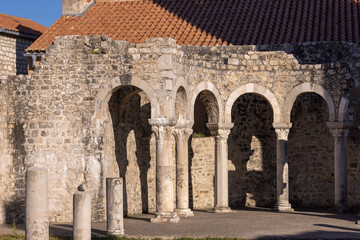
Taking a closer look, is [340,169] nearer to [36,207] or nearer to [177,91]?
[177,91]

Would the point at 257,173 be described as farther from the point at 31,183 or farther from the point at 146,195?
the point at 31,183

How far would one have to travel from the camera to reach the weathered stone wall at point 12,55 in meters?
31.2

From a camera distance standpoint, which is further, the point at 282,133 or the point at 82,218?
the point at 282,133

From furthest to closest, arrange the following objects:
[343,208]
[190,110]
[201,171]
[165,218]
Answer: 1. [201,171]
2. [343,208]
3. [190,110]
4. [165,218]

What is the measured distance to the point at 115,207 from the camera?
674 inches

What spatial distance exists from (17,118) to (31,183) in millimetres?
5566

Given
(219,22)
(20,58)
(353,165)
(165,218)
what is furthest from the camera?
(20,58)

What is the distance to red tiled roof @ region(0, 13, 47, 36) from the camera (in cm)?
3238

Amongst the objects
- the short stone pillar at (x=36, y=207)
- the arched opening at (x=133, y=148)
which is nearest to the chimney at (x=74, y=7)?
the arched opening at (x=133, y=148)

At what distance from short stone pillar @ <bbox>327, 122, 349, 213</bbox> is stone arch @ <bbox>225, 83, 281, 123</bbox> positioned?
1.67m

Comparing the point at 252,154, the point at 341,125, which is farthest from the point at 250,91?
the point at 252,154

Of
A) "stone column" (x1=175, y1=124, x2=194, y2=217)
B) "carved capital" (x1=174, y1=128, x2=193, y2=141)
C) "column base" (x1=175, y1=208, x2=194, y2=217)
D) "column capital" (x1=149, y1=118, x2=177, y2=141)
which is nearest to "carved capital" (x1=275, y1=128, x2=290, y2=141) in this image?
"carved capital" (x1=174, y1=128, x2=193, y2=141)

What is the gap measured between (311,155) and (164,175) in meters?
7.82

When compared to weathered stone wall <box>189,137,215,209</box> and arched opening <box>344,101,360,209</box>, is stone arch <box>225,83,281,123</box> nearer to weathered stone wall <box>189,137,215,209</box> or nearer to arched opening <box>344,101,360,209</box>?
weathered stone wall <box>189,137,215,209</box>
